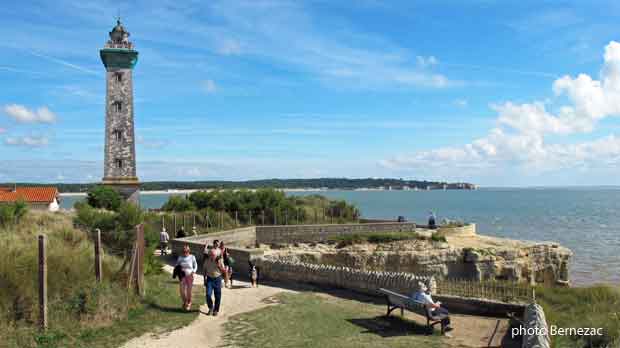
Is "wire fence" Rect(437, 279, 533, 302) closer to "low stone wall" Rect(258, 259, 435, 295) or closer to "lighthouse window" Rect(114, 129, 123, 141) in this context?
"low stone wall" Rect(258, 259, 435, 295)

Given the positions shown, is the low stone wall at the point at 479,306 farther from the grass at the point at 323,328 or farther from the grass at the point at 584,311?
the grass at the point at 323,328

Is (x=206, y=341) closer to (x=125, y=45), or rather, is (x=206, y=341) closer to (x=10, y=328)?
(x=10, y=328)

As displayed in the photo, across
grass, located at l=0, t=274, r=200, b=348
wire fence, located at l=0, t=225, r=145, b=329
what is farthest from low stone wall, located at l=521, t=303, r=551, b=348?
wire fence, located at l=0, t=225, r=145, b=329

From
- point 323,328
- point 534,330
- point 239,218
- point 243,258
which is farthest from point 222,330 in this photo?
point 239,218

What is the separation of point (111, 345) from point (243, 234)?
19.3 meters

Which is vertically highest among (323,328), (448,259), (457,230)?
(323,328)

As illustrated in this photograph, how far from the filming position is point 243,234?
28.4 m

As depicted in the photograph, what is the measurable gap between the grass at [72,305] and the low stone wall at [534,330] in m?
6.42

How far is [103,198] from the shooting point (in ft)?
108

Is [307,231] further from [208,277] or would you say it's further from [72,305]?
[72,305]

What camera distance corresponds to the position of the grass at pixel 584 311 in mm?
8758

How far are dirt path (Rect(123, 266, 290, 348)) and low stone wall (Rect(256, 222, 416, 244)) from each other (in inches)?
554

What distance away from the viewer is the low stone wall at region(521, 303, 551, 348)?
7.42 meters

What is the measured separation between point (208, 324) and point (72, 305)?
263 cm
